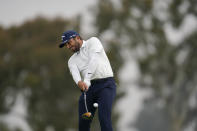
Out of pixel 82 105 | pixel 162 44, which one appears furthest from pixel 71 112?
pixel 82 105

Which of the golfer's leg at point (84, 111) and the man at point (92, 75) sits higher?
the man at point (92, 75)

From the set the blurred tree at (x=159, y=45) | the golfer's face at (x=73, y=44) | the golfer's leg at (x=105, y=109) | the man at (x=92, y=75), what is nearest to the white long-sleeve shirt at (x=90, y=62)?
the man at (x=92, y=75)

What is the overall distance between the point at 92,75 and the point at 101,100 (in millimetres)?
554

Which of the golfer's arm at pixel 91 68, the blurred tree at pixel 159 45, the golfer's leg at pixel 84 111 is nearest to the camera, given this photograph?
the golfer's arm at pixel 91 68

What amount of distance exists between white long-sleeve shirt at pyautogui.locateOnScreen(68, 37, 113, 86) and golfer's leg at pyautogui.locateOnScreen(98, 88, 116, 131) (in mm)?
385

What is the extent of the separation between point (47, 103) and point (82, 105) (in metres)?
30.6

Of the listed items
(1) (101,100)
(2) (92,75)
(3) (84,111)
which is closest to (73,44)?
(2) (92,75)

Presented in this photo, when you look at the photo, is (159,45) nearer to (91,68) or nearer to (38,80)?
(38,80)

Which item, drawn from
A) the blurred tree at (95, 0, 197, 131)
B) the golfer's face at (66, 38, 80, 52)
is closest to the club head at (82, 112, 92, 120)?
the golfer's face at (66, 38, 80, 52)

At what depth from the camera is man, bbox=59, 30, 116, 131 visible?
8.25 metres

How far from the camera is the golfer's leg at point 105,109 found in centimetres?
825

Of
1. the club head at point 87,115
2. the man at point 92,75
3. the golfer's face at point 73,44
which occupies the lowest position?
the club head at point 87,115

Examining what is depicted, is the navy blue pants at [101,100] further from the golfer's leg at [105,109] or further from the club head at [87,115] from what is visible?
the club head at [87,115]

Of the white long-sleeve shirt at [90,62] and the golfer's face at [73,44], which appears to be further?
the golfer's face at [73,44]
